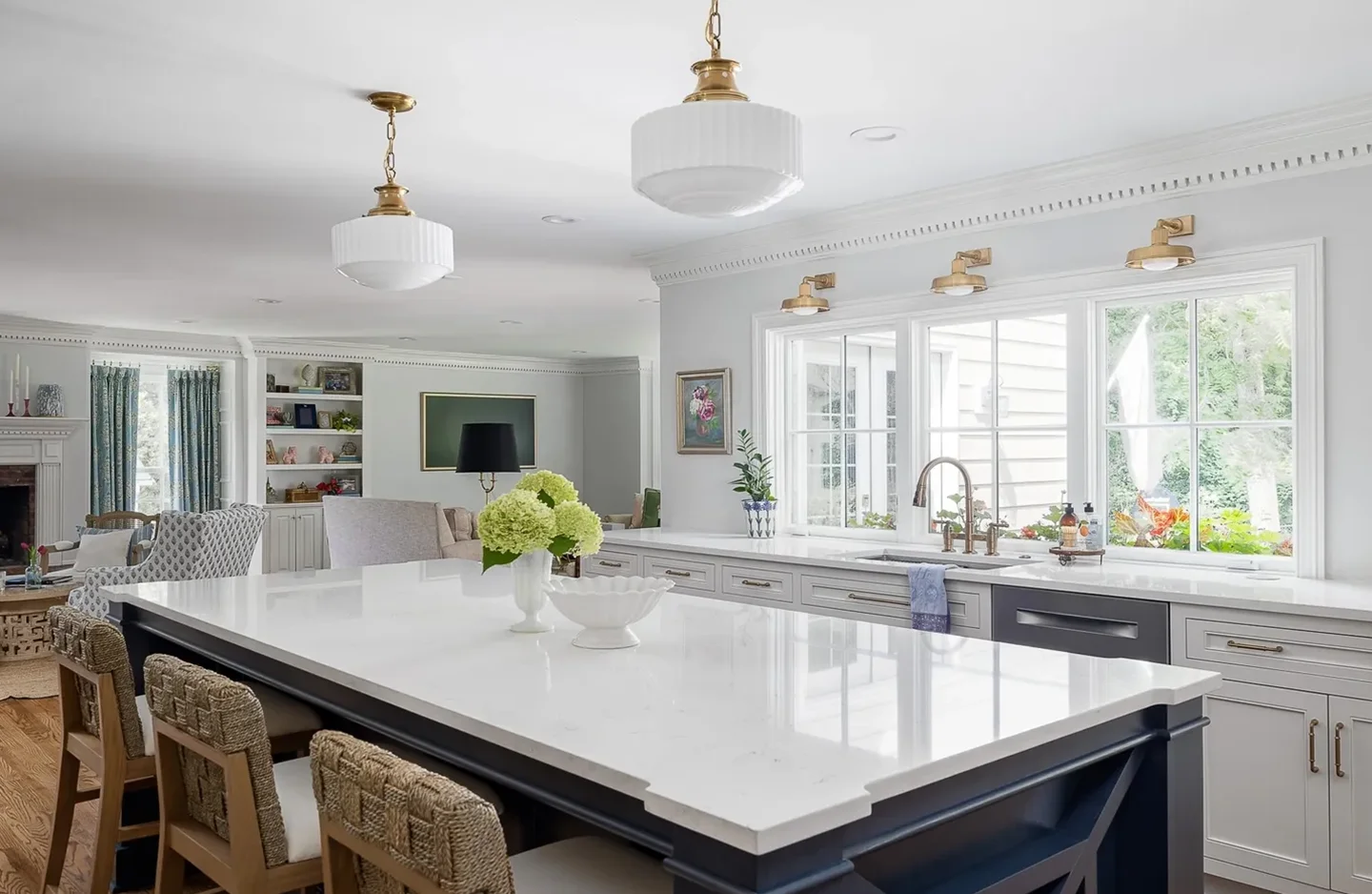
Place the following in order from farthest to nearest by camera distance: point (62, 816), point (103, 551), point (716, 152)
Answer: point (103, 551) < point (62, 816) < point (716, 152)

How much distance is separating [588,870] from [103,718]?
4.37 feet

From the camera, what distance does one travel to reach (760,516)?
4.85 metres

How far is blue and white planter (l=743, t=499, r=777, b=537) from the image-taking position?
15.9ft

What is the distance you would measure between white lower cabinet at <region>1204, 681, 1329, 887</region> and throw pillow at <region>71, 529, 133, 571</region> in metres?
6.32

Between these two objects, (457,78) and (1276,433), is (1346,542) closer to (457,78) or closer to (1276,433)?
(1276,433)

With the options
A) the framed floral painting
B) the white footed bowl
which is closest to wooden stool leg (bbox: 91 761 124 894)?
the white footed bowl

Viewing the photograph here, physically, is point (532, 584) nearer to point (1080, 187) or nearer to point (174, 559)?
point (1080, 187)

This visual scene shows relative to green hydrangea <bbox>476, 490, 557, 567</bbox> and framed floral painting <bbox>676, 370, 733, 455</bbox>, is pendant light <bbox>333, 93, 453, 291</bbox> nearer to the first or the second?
green hydrangea <bbox>476, 490, 557, 567</bbox>

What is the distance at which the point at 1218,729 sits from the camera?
3.02 m

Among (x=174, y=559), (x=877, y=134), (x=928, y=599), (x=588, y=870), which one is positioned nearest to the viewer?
(x=588, y=870)

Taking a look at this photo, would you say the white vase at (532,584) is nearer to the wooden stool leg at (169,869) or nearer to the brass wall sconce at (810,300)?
the wooden stool leg at (169,869)

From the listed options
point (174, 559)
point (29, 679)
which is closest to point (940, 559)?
point (174, 559)

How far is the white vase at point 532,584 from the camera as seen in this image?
230cm

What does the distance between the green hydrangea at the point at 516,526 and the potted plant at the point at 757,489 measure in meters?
2.66
